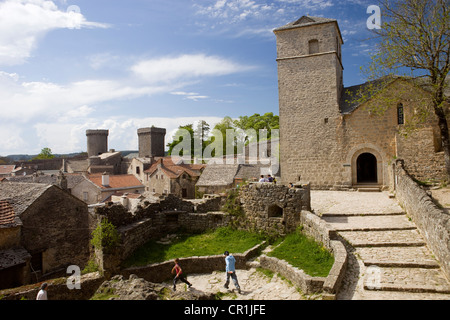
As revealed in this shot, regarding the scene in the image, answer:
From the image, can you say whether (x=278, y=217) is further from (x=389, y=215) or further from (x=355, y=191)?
(x=355, y=191)

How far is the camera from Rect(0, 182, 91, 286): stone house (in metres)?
12.1

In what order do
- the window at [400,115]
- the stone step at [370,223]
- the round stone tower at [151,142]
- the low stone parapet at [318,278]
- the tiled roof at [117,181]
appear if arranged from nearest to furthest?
the low stone parapet at [318,278] → the stone step at [370,223] → the window at [400,115] → the tiled roof at [117,181] → the round stone tower at [151,142]

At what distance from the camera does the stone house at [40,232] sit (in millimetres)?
12145

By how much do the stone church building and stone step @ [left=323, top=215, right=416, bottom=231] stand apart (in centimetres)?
681

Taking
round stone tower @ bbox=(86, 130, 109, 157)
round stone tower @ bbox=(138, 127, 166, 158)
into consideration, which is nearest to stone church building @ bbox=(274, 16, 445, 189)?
round stone tower @ bbox=(138, 127, 166, 158)

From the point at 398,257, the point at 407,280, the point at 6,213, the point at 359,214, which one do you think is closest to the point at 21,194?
the point at 6,213

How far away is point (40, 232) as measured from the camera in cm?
1404

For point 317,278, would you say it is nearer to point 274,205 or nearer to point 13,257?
→ point 274,205

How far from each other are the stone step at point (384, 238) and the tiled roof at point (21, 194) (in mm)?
12936

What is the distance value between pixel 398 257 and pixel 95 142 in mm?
79430

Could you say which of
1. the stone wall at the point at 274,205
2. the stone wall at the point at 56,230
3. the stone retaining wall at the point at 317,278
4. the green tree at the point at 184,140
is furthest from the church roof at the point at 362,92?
the green tree at the point at 184,140

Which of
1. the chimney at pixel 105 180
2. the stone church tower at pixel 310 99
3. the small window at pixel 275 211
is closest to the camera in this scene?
the small window at pixel 275 211

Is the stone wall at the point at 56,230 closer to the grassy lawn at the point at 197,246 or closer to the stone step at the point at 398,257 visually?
the grassy lawn at the point at 197,246

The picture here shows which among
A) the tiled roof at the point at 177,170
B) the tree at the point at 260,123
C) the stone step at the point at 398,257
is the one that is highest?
the tree at the point at 260,123
